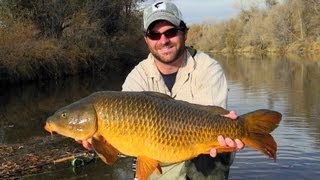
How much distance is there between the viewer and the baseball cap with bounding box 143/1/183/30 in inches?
163

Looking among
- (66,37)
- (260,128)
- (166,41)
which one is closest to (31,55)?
(66,37)

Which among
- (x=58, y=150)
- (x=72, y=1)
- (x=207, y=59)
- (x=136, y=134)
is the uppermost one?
(x=72, y=1)

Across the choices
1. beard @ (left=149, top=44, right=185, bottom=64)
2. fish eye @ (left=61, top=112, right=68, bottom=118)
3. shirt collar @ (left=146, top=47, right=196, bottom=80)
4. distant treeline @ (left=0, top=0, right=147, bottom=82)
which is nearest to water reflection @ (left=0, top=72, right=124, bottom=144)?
distant treeline @ (left=0, top=0, right=147, bottom=82)

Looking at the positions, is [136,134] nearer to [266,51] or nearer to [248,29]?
[266,51]

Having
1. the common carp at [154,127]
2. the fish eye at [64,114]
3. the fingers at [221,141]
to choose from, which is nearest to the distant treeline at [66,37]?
the fish eye at [64,114]

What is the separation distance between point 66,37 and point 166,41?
107 ft

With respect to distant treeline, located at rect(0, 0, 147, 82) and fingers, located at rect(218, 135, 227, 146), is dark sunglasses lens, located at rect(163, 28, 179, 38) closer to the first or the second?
fingers, located at rect(218, 135, 227, 146)

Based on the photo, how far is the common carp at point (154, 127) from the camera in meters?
3.44

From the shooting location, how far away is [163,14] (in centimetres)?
413

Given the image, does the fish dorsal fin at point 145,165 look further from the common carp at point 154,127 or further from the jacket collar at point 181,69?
the jacket collar at point 181,69

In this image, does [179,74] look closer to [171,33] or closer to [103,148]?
[171,33]

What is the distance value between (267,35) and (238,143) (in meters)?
72.4

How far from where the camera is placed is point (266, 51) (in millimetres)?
73250

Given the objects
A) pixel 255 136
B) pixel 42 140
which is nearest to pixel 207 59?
pixel 255 136
